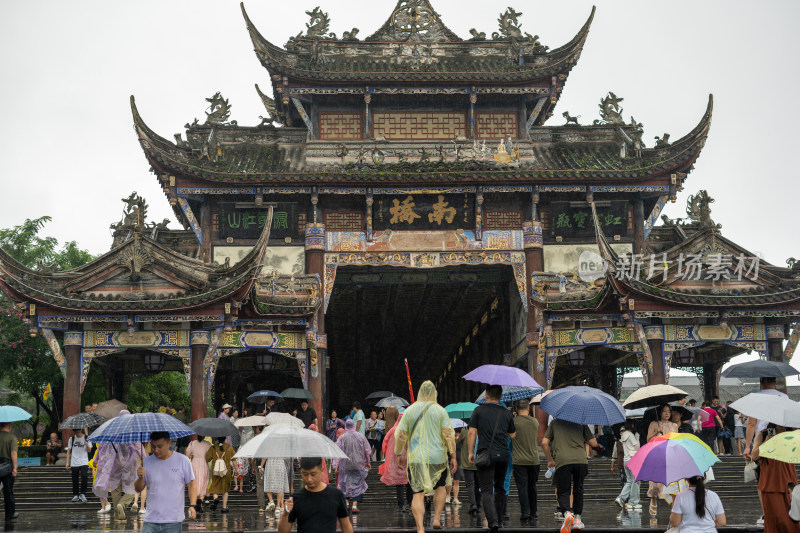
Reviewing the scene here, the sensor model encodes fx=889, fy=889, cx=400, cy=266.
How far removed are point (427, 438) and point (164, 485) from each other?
11.4ft

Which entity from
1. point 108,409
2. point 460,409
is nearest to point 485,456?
point 460,409

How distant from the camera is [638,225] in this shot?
79.7 feet

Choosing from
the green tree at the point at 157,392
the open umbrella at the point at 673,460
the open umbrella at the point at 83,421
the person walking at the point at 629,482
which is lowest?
the person walking at the point at 629,482

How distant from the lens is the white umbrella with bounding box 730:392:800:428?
8.95 meters

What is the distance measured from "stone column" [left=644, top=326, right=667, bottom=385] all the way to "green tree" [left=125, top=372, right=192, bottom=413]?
19.8 meters

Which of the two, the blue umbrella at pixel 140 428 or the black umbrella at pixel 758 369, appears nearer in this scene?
the blue umbrella at pixel 140 428

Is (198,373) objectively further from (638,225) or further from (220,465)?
(638,225)

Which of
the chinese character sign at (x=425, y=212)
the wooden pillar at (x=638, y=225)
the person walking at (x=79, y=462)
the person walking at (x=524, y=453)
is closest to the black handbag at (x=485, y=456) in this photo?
the person walking at (x=524, y=453)

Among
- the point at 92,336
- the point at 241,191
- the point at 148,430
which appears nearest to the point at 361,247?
the point at 241,191

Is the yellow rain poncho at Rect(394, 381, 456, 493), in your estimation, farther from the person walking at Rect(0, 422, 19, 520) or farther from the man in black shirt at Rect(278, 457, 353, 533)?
the person walking at Rect(0, 422, 19, 520)

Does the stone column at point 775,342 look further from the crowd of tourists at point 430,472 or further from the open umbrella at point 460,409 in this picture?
the open umbrella at point 460,409

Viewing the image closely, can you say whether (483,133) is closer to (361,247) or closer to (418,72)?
(418,72)

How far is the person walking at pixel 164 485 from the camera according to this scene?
8.08 m

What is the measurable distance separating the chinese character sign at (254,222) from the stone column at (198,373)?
4.28 meters
